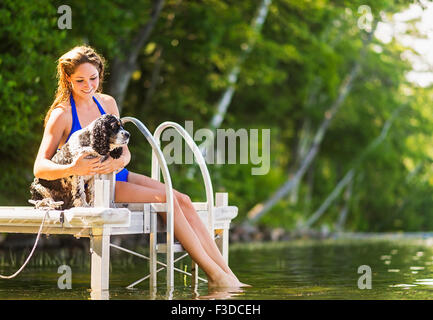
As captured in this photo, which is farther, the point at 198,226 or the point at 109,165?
the point at 198,226

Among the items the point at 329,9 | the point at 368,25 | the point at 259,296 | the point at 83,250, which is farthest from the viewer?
the point at 368,25

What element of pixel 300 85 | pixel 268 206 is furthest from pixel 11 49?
Result: pixel 300 85

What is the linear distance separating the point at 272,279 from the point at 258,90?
16856 mm

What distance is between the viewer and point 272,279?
7398 mm

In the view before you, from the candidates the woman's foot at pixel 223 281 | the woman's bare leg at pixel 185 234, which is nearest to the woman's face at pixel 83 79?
the woman's bare leg at pixel 185 234

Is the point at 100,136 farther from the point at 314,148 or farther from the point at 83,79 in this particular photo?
the point at 314,148

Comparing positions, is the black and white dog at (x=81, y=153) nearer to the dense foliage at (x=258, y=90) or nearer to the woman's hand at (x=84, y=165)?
the woman's hand at (x=84, y=165)

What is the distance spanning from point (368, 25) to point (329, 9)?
3886 mm

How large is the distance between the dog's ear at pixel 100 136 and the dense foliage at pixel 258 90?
5076mm

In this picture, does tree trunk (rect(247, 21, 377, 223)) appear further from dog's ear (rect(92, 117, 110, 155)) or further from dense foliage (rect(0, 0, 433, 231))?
dog's ear (rect(92, 117, 110, 155))

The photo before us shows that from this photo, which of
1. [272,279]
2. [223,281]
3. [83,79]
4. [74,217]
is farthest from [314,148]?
[74,217]

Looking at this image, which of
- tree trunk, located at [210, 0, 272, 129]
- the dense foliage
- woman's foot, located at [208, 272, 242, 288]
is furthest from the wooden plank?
tree trunk, located at [210, 0, 272, 129]
